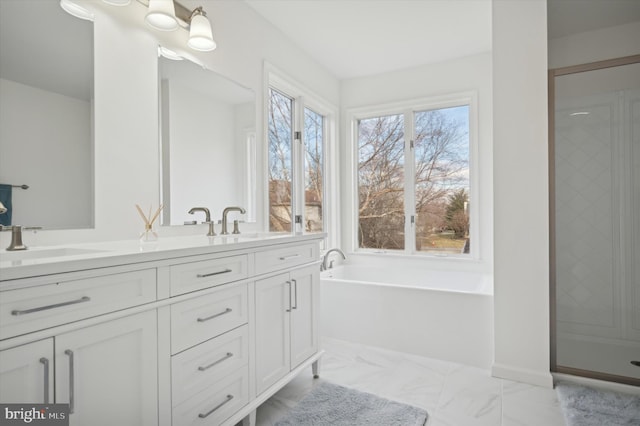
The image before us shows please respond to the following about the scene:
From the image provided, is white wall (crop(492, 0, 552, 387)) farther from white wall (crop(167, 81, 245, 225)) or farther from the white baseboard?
white wall (crop(167, 81, 245, 225))

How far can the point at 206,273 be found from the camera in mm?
1361

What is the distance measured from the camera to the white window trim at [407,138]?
3.32 metres

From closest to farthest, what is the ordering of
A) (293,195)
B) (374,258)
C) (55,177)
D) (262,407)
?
(55,177)
(262,407)
(293,195)
(374,258)

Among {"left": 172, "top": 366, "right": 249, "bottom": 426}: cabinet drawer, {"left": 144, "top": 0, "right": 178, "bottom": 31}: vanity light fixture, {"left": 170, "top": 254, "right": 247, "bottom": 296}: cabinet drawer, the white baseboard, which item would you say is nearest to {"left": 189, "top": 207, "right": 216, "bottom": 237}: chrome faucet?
{"left": 170, "top": 254, "right": 247, "bottom": 296}: cabinet drawer

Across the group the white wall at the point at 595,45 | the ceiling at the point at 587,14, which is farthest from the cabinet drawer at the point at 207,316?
the white wall at the point at 595,45

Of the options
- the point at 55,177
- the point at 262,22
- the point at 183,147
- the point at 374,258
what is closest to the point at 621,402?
the point at 374,258

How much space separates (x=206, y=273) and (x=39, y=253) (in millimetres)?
585

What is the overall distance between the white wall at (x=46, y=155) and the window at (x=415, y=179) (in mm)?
2833

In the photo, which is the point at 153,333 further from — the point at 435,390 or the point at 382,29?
the point at 382,29

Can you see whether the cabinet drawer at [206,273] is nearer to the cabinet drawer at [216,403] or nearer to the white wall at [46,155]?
the cabinet drawer at [216,403]

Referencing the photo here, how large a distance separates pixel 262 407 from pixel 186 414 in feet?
2.32

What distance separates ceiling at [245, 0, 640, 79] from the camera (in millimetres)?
2480

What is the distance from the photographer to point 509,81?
2.22 m

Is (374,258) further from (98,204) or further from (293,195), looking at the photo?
(98,204)
